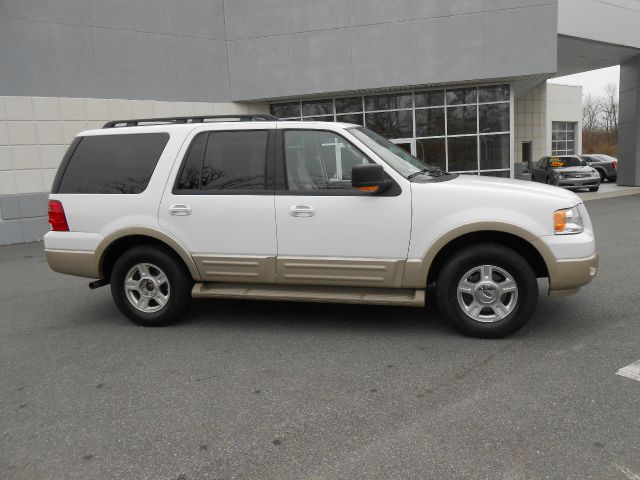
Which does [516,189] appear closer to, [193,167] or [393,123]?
[193,167]

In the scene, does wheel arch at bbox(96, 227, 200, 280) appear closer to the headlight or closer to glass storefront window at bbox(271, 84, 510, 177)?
the headlight

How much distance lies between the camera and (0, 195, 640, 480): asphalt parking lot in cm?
290

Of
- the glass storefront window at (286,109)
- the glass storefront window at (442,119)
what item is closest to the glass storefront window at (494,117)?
the glass storefront window at (442,119)

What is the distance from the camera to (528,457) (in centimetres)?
286

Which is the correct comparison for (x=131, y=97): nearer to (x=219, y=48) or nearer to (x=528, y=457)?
(x=219, y=48)

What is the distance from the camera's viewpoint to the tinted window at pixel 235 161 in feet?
16.4

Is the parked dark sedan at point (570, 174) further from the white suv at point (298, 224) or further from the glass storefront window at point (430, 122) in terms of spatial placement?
the white suv at point (298, 224)

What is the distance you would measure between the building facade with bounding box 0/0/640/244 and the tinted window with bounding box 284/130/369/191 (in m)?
10.9

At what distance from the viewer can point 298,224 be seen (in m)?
4.81

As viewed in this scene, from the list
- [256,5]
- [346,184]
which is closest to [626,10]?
[256,5]

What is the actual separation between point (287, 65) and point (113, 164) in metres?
13.6

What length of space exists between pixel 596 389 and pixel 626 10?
22.3m

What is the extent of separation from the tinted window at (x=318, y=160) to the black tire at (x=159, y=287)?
1.44 metres

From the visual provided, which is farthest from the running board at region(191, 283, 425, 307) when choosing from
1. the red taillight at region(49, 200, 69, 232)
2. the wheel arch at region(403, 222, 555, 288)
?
the red taillight at region(49, 200, 69, 232)
